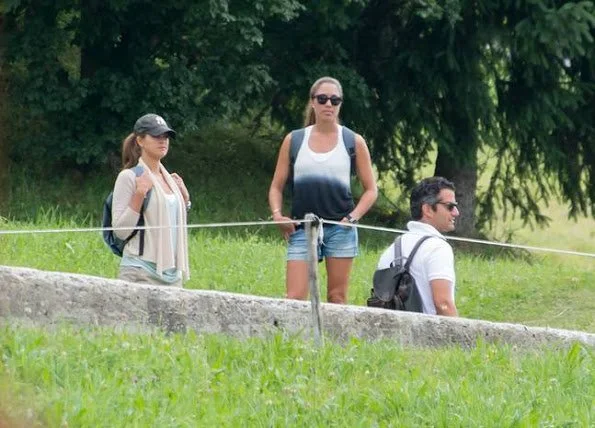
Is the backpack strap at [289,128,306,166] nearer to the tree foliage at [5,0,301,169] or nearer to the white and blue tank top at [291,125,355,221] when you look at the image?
the white and blue tank top at [291,125,355,221]

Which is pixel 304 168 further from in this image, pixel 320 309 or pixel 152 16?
pixel 152 16

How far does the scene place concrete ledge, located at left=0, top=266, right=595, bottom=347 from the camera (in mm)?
8797

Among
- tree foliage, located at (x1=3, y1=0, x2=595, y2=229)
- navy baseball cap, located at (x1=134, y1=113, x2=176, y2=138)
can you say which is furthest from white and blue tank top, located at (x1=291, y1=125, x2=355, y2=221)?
tree foliage, located at (x1=3, y1=0, x2=595, y2=229)

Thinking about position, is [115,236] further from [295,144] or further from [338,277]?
[338,277]

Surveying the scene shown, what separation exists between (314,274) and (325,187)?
1.60 m

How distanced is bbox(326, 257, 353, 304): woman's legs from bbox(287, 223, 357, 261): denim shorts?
0.15ft

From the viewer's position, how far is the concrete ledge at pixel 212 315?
880 cm

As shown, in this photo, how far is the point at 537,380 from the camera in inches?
338

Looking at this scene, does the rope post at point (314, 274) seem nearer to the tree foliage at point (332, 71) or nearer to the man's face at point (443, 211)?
the man's face at point (443, 211)

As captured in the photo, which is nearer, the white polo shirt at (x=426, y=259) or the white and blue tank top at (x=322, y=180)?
the white polo shirt at (x=426, y=259)

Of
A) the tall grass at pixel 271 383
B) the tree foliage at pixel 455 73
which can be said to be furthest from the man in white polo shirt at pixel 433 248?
the tree foliage at pixel 455 73

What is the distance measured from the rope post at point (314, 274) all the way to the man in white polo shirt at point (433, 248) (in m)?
0.70

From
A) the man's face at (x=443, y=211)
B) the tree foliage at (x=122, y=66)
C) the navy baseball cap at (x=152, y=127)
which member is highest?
the tree foliage at (x=122, y=66)

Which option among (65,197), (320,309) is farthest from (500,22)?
(320,309)
